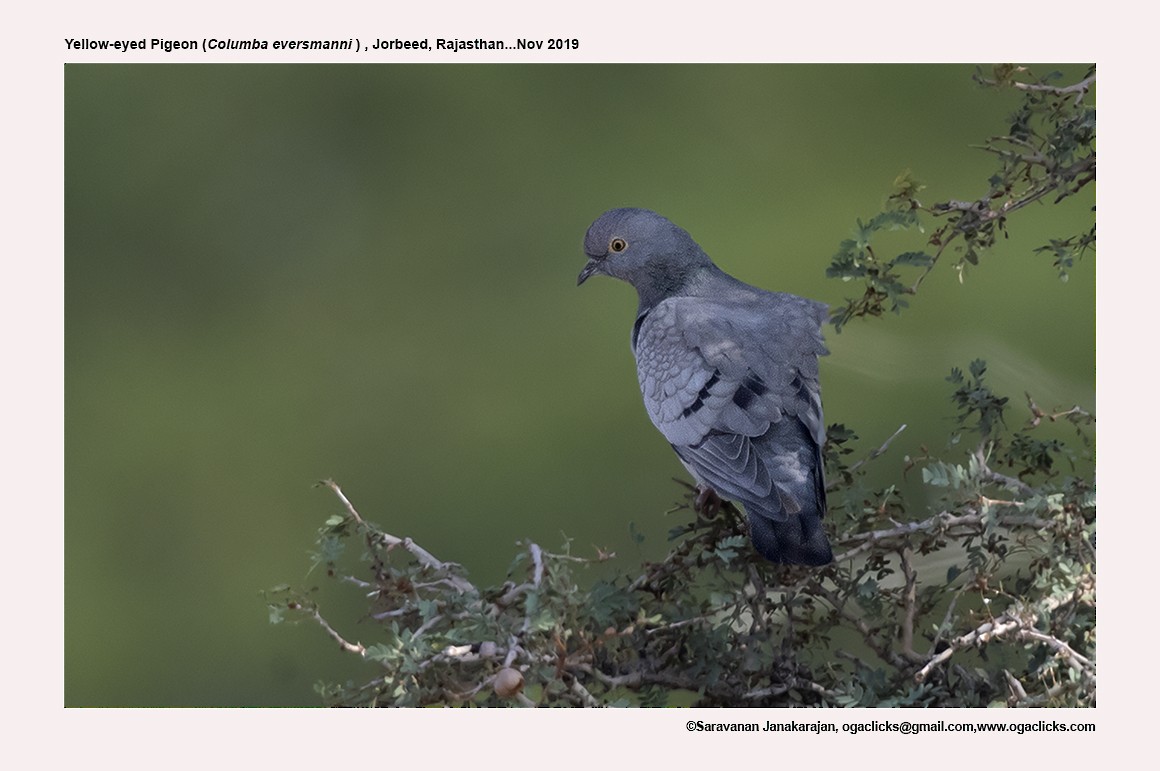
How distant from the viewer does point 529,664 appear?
2.30 metres

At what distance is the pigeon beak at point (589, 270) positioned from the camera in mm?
3612

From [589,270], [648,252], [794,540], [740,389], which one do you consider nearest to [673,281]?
[648,252]

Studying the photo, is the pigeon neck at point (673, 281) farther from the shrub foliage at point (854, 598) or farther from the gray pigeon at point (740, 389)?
the shrub foliage at point (854, 598)

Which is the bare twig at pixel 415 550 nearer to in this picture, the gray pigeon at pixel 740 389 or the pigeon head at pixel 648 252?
the gray pigeon at pixel 740 389

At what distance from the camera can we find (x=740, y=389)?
9.71 feet

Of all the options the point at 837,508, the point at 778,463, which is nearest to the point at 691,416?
the point at 778,463

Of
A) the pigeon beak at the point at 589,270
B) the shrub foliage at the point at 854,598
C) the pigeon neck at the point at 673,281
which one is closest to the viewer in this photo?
the shrub foliage at the point at 854,598

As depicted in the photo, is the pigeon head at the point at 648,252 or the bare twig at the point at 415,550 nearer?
the bare twig at the point at 415,550

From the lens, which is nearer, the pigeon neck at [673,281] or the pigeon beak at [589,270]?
the pigeon neck at [673,281]

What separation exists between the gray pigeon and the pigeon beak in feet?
0.50

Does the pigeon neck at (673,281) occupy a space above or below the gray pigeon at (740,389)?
above

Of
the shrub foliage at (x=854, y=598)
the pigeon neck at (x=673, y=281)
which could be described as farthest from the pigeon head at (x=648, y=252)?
the shrub foliage at (x=854, y=598)

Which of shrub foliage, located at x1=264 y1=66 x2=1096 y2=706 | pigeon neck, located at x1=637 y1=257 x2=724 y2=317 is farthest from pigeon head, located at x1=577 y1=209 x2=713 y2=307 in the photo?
shrub foliage, located at x1=264 y1=66 x2=1096 y2=706

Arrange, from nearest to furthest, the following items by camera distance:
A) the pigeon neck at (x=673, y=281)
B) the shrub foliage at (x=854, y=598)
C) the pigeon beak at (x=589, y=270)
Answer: the shrub foliage at (x=854, y=598), the pigeon neck at (x=673, y=281), the pigeon beak at (x=589, y=270)
